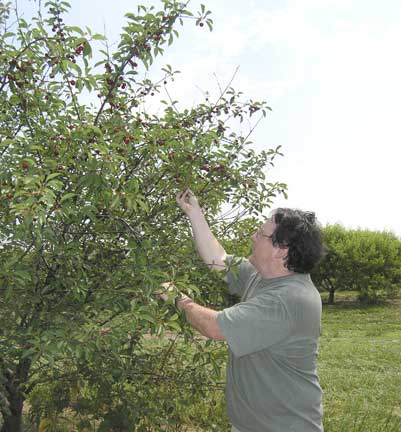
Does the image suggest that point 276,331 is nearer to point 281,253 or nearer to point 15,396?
point 281,253

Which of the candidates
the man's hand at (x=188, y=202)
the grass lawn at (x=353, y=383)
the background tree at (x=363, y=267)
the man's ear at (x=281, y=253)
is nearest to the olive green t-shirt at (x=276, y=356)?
the man's ear at (x=281, y=253)

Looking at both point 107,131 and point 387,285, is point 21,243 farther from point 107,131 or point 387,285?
point 387,285

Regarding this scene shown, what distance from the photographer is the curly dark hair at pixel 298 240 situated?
2.98m

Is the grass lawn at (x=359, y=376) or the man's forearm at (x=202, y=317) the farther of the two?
the grass lawn at (x=359, y=376)

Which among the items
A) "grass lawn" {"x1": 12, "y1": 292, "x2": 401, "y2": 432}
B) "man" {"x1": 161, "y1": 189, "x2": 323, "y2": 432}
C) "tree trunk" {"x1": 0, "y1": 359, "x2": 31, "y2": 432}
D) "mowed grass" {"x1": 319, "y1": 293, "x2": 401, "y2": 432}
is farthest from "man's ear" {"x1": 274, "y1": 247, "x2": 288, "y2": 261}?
"mowed grass" {"x1": 319, "y1": 293, "x2": 401, "y2": 432}

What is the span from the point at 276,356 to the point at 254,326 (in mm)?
293

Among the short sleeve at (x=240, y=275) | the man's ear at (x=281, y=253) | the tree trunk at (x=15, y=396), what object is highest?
the man's ear at (x=281, y=253)

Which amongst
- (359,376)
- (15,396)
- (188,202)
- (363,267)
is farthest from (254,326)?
(363,267)

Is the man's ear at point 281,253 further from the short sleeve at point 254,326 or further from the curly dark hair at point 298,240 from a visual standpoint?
the short sleeve at point 254,326

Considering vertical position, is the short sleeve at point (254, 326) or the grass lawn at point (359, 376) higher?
Result: the short sleeve at point (254, 326)

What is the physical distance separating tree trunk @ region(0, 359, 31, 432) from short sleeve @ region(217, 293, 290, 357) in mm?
1906

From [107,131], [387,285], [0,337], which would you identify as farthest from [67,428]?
[387,285]

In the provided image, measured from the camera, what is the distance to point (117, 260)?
3561mm

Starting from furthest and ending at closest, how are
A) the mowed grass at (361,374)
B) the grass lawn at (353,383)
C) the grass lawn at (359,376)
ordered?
1. the mowed grass at (361,374)
2. the grass lawn at (359,376)
3. the grass lawn at (353,383)
